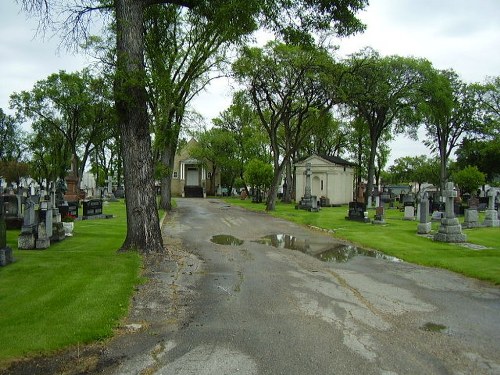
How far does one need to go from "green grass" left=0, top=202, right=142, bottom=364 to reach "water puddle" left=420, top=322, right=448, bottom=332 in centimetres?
411

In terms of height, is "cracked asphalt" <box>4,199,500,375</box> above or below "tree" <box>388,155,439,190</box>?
below

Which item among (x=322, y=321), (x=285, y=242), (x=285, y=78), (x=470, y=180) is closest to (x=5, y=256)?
(x=322, y=321)

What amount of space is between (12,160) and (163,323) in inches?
2586

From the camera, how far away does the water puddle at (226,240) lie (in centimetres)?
1375

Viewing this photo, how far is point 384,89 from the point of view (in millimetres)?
36875

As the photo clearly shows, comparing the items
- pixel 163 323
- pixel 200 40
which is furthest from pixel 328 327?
pixel 200 40

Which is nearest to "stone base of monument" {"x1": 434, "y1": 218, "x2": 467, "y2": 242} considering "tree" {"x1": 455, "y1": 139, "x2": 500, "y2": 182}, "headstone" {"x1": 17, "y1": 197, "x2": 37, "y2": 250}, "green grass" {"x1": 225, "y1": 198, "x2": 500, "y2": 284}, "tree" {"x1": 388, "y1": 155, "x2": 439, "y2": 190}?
"green grass" {"x1": 225, "y1": 198, "x2": 500, "y2": 284}

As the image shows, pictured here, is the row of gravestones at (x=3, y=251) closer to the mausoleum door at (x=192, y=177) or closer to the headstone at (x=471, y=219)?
the headstone at (x=471, y=219)

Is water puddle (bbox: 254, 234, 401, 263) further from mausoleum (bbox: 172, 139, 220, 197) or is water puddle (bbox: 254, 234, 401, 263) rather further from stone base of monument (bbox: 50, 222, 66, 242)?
mausoleum (bbox: 172, 139, 220, 197)

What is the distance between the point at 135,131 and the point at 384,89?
3065cm

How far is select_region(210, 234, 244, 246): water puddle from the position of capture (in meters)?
13.7

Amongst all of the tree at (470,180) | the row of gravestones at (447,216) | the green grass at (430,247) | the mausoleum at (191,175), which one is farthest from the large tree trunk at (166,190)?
the mausoleum at (191,175)

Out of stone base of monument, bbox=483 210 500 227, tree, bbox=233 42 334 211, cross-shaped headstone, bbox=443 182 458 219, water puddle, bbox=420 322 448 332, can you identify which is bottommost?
water puddle, bbox=420 322 448 332

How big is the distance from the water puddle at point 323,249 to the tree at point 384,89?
18.6m
